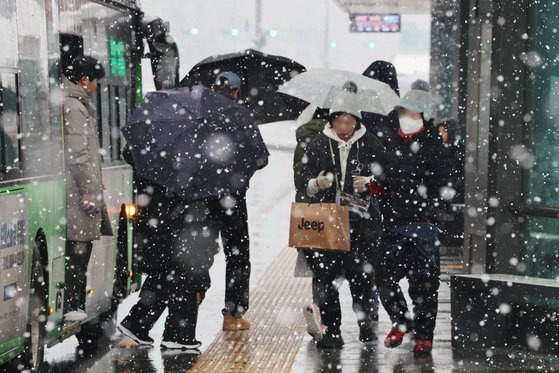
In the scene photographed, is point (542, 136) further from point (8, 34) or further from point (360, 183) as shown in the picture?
point (8, 34)

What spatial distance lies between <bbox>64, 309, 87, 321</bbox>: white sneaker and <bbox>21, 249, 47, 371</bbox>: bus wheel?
0.62 metres

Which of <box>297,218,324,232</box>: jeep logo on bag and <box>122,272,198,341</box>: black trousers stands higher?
<box>297,218,324,232</box>: jeep logo on bag

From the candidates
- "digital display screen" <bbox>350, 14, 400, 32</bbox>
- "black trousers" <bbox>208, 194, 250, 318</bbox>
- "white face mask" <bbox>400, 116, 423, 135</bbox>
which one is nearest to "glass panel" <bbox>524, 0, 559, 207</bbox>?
"white face mask" <bbox>400, 116, 423, 135</bbox>

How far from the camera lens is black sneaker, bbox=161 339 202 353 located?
27.0 ft

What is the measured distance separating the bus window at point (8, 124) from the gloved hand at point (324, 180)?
2.06m

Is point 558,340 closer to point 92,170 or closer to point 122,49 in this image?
point 92,170

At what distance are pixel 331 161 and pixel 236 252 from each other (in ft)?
3.70

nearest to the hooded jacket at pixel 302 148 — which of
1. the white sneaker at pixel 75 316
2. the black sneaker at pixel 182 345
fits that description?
the black sneaker at pixel 182 345

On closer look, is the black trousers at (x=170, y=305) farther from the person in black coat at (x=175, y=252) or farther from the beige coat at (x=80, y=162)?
the beige coat at (x=80, y=162)

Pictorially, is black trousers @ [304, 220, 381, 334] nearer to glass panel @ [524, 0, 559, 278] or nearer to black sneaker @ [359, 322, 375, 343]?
black sneaker @ [359, 322, 375, 343]

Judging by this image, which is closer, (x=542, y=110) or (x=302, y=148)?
(x=542, y=110)

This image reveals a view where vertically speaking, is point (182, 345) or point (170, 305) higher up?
point (170, 305)

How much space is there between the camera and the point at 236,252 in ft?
29.3

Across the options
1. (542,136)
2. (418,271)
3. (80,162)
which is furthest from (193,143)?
(542,136)
